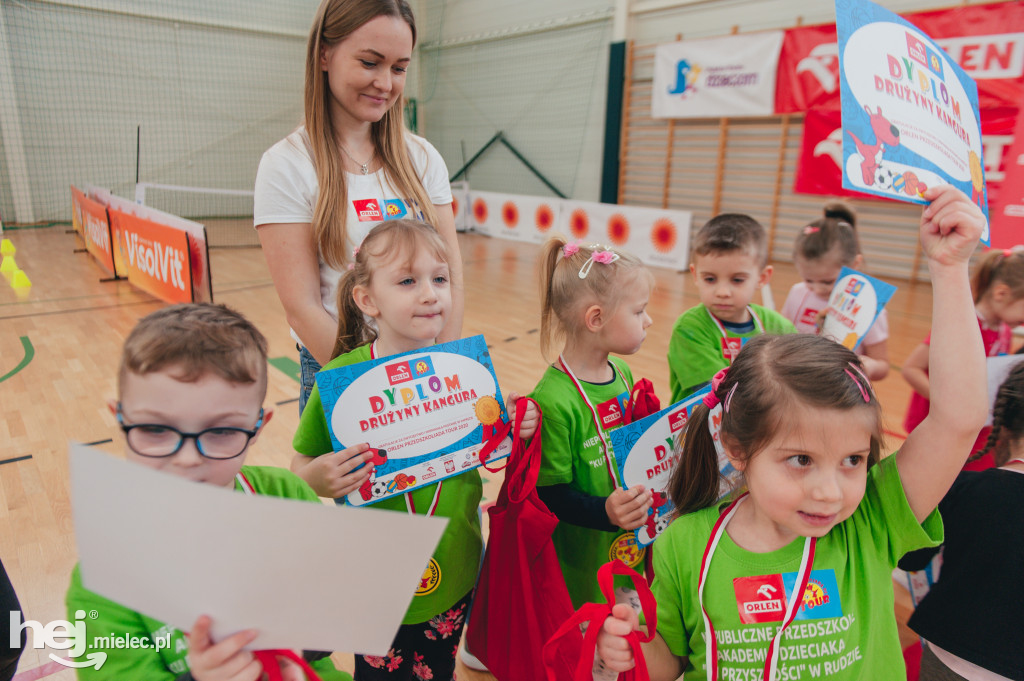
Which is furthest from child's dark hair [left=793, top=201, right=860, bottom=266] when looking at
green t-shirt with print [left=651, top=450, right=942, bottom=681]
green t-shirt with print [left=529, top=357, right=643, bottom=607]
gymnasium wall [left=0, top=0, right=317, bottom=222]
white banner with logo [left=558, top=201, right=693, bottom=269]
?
gymnasium wall [left=0, top=0, right=317, bottom=222]

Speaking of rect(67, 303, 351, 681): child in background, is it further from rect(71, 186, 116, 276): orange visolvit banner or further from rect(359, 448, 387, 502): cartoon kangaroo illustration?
rect(71, 186, 116, 276): orange visolvit banner

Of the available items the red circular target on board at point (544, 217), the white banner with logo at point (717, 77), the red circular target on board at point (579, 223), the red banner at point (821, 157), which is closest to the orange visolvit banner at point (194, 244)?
the red circular target on board at point (579, 223)

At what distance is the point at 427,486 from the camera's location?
3.84 feet

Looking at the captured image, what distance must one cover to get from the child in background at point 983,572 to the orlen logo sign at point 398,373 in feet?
3.21

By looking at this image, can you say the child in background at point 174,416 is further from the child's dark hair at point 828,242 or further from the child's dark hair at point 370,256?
the child's dark hair at point 828,242

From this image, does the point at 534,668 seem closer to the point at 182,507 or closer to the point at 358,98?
the point at 182,507

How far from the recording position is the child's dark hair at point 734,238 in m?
1.73

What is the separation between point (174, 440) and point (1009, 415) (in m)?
1.37

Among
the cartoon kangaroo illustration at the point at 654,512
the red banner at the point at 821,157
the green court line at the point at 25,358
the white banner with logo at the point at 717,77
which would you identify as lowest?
the green court line at the point at 25,358

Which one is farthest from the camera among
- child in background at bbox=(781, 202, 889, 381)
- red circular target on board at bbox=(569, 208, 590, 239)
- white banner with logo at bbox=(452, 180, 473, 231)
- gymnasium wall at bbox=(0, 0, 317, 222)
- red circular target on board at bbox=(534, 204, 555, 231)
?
white banner with logo at bbox=(452, 180, 473, 231)

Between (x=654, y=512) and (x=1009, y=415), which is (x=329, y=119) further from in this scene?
(x=1009, y=415)

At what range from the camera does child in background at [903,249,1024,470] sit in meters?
1.78

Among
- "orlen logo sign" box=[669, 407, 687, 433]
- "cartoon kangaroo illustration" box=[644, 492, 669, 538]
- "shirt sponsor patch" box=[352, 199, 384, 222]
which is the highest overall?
"shirt sponsor patch" box=[352, 199, 384, 222]

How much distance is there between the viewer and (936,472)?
0.89 meters
